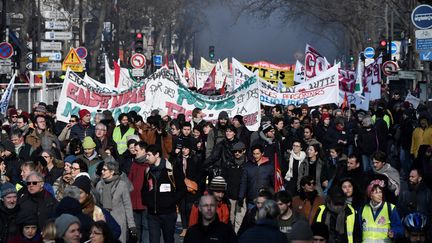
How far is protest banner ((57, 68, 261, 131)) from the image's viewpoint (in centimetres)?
2223

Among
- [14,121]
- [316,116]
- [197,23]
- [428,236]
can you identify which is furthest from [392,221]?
[197,23]

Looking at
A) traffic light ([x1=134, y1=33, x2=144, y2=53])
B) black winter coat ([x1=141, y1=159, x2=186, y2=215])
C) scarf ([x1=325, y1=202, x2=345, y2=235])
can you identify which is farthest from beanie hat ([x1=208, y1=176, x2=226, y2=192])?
traffic light ([x1=134, y1=33, x2=144, y2=53])

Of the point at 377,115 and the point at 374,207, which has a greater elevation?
the point at 377,115

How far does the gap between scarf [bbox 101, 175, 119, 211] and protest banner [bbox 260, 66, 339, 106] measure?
14.1m

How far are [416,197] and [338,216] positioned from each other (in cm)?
174

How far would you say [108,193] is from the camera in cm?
1236

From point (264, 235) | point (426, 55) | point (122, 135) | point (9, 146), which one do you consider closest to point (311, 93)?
point (426, 55)

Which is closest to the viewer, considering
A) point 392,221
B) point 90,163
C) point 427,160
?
point 392,221

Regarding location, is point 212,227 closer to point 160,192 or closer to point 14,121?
point 160,192

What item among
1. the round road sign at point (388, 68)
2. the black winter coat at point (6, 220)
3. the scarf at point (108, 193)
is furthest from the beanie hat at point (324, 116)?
the round road sign at point (388, 68)

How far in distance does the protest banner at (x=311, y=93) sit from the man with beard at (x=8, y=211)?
16.0m

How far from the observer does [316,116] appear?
76.2ft

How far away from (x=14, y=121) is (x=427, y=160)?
6938mm

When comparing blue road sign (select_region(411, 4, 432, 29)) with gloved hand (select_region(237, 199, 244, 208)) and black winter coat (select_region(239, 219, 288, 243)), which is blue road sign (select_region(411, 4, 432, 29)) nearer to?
gloved hand (select_region(237, 199, 244, 208))
